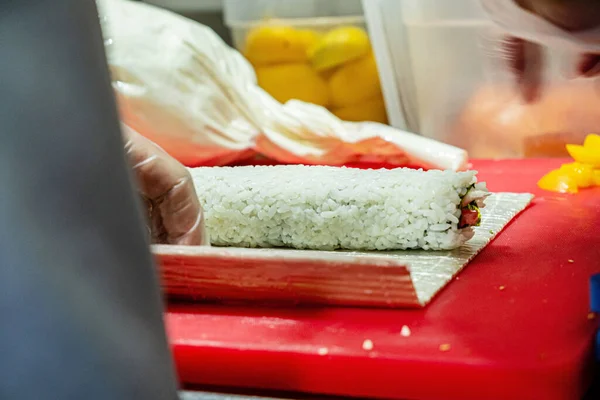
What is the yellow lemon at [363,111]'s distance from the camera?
1.29m

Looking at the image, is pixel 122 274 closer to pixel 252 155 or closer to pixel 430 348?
pixel 430 348

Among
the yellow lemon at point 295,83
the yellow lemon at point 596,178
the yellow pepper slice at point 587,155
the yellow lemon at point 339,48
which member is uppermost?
the yellow lemon at point 339,48

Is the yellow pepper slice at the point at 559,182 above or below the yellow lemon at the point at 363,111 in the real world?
below

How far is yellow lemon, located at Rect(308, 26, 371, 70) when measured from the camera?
4.10 ft

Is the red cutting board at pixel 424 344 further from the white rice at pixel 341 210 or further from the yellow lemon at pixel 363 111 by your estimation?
the yellow lemon at pixel 363 111

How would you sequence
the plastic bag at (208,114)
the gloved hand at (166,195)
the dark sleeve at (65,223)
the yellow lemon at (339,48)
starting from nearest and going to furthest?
the dark sleeve at (65,223) → the gloved hand at (166,195) → the plastic bag at (208,114) → the yellow lemon at (339,48)

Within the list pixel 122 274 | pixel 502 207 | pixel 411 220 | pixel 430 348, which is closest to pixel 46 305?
pixel 122 274

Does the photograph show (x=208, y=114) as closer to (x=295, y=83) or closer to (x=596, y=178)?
(x=295, y=83)

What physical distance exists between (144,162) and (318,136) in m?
0.48

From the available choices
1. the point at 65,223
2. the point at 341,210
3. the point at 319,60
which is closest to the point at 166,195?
the point at 341,210

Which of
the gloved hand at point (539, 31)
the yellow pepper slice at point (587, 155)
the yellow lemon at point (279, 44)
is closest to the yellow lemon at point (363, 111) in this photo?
the yellow lemon at point (279, 44)

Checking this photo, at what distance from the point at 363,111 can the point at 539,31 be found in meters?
0.37

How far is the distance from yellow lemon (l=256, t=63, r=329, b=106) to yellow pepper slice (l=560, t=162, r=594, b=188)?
447 mm

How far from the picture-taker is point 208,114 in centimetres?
108
